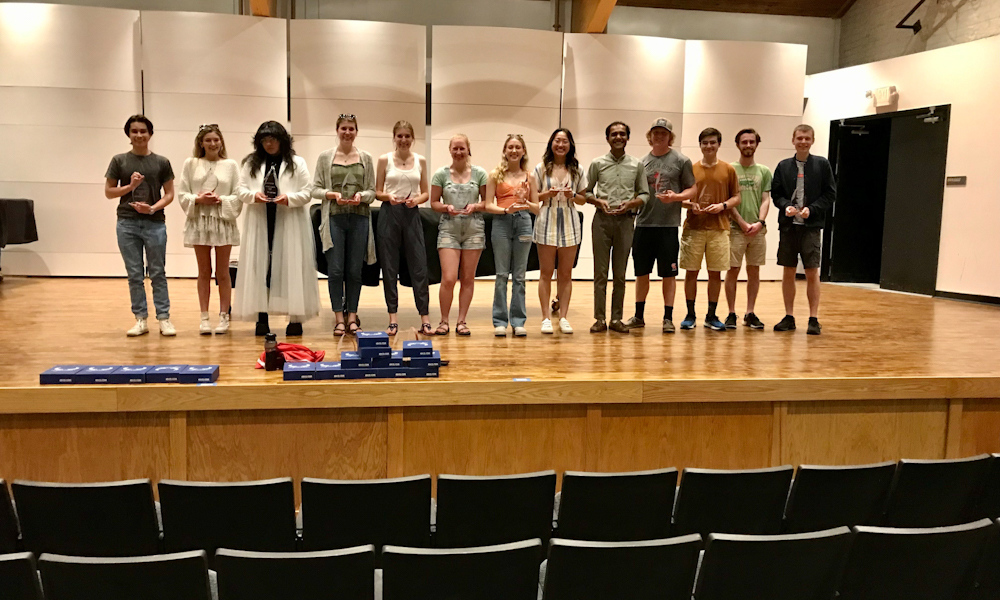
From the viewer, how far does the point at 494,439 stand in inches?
132

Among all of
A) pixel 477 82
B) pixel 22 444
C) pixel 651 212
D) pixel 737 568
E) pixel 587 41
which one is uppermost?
pixel 587 41

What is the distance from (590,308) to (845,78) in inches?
217

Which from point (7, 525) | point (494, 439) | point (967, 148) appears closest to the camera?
point (7, 525)

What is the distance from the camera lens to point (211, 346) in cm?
430

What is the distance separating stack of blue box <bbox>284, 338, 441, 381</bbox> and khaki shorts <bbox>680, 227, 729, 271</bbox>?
234cm

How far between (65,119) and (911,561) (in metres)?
9.07

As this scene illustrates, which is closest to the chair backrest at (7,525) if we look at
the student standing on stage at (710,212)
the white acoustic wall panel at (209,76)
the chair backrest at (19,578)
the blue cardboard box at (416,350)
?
the chair backrest at (19,578)

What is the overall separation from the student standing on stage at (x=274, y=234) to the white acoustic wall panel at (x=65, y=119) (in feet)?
16.0

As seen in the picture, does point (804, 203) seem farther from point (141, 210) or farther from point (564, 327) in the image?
point (141, 210)

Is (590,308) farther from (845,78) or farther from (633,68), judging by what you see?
(845,78)

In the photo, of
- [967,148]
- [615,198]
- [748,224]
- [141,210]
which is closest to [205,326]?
[141,210]

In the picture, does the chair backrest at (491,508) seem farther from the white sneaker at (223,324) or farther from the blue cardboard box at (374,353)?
the white sneaker at (223,324)

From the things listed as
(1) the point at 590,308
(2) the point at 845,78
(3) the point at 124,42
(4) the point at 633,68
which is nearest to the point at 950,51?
(2) the point at 845,78

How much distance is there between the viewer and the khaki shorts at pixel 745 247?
527 cm
